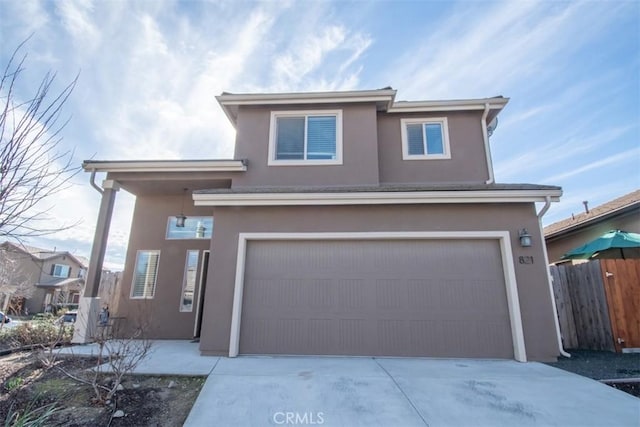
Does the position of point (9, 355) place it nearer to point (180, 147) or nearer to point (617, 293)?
point (180, 147)

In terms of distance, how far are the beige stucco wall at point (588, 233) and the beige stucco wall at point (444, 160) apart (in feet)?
15.2

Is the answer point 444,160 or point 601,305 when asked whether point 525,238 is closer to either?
point 601,305

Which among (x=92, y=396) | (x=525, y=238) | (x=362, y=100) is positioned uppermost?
(x=362, y=100)

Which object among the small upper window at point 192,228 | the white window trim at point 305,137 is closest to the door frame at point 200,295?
the small upper window at point 192,228

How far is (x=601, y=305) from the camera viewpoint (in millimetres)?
6719

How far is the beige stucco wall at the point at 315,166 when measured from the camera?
7.79 m

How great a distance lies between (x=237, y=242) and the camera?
6.48m

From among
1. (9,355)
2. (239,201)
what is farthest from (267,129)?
(9,355)

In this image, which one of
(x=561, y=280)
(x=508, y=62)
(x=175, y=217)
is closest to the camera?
(x=561, y=280)

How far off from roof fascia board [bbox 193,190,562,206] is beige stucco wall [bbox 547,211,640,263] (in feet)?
16.4

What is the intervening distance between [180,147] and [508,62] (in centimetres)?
932

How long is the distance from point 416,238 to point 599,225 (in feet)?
25.4

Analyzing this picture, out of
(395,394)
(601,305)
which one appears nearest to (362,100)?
(395,394)

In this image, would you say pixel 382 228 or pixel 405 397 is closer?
pixel 405 397
